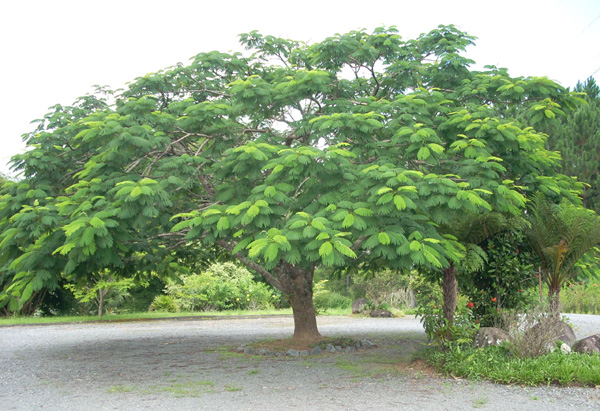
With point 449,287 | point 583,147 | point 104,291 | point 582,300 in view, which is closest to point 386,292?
point 582,300

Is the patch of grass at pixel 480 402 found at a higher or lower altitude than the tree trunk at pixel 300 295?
lower

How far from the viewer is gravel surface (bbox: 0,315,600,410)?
698 centimetres

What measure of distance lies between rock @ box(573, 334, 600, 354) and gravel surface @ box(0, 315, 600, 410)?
66.6 inches

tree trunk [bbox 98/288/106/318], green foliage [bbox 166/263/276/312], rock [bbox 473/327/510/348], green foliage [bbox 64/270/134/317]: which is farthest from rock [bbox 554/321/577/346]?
green foliage [bbox 166/263/276/312]

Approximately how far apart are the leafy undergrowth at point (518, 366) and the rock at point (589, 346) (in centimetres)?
29

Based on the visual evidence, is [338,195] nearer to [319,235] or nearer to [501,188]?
[319,235]

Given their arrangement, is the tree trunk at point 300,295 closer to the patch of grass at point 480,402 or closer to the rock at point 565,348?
the rock at point 565,348

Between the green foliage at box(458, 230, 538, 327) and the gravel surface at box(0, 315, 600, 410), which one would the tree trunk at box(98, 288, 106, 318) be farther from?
the green foliage at box(458, 230, 538, 327)

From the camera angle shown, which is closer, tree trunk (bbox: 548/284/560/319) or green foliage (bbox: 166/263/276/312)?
tree trunk (bbox: 548/284/560/319)

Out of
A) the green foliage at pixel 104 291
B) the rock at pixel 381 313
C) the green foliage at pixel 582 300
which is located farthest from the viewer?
the rock at pixel 381 313

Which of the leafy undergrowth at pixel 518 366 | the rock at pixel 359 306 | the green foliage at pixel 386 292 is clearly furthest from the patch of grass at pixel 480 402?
the green foliage at pixel 386 292

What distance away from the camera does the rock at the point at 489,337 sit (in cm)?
897

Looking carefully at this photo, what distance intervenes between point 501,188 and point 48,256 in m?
7.39

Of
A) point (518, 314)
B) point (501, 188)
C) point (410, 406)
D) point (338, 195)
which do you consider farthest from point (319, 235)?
point (518, 314)
